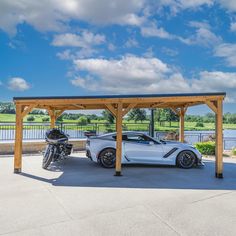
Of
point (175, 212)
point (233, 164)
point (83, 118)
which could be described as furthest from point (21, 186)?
point (83, 118)

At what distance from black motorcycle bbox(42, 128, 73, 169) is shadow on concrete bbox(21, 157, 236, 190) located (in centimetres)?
31

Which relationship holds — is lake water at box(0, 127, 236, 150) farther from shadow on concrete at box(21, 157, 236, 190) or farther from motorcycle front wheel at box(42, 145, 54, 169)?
motorcycle front wheel at box(42, 145, 54, 169)

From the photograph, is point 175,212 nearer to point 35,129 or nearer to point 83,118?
point 35,129

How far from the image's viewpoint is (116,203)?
5109 mm

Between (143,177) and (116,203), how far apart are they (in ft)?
8.44

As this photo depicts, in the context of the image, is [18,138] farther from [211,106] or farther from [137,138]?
[211,106]

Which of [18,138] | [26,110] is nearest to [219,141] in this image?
[26,110]

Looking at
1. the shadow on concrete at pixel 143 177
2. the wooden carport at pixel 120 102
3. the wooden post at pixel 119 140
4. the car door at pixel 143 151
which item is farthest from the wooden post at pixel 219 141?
the wooden post at pixel 119 140

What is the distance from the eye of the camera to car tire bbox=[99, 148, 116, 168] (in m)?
9.15

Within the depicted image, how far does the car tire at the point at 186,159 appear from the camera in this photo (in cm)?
918

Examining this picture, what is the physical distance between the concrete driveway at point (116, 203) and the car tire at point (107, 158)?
0.67 meters

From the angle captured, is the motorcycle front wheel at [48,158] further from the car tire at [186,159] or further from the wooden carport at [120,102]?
the car tire at [186,159]

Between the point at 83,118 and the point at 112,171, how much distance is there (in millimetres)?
9013

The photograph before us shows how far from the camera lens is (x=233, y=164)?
1020 cm
